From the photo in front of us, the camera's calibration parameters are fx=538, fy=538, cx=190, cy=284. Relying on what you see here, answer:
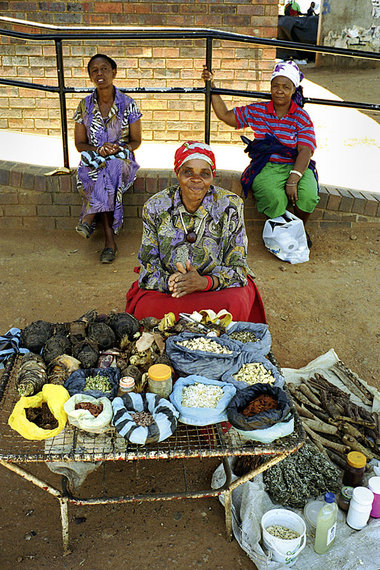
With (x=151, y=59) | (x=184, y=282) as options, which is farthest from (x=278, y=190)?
(x=151, y=59)

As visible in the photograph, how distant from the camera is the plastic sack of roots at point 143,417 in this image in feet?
6.74

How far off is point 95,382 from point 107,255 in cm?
240

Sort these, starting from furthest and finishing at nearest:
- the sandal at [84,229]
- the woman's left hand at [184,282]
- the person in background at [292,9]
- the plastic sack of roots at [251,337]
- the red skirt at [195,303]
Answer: the person in background at [292,9] < the sandal at [84,229] < the red skirt at [195,303] < the woman's left hand at [184,282] < the plastic sack of roots at [251,337]

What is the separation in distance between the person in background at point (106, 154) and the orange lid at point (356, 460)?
9.10 feet

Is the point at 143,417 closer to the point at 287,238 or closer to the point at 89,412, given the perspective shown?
the point at 89,412

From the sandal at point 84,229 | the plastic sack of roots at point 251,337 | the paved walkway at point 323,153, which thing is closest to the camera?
the plastic sack of roots at point 251,337

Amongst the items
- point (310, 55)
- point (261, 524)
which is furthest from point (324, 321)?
point (310, 55)

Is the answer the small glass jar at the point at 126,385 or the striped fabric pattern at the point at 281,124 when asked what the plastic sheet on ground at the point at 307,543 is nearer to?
the small glass jar at the point at 126,385

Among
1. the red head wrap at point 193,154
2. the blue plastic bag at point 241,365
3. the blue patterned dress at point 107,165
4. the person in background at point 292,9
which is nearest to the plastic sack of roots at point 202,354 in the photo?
the blue plastic bag at point 241,365

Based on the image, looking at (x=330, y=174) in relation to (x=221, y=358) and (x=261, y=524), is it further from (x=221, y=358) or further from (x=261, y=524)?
(x=261, y=524)

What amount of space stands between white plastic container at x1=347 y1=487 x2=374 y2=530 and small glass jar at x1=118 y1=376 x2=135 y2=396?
104 cm

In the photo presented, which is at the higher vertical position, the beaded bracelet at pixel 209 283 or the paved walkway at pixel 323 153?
the paved walkway at pixel 323 153

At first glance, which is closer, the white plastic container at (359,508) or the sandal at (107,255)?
the white plastic container at (359,508)

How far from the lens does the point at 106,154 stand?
4.55 meters
